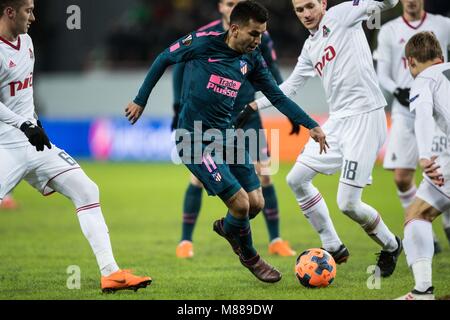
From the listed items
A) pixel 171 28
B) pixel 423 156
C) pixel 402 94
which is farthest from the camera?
pixel 171 28

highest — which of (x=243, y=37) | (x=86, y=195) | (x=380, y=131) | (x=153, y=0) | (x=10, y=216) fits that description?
(x=153, y=0)

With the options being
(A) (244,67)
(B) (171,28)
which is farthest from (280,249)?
(B) (171,28)

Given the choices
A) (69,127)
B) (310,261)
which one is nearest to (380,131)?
(310,261)

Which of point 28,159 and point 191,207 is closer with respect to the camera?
point 28,159

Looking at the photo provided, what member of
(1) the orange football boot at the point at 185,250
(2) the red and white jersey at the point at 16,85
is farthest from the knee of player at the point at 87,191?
(1) the orange football boot at the point at 185,250

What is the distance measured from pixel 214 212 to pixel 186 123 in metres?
6.10

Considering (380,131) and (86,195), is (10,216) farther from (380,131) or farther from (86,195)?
(380,131)

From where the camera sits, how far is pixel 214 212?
1285 cm

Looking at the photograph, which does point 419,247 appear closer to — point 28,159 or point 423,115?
point 423,115

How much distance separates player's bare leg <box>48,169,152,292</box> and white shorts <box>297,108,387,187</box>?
6.61ft

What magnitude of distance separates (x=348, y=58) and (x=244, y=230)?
186cm

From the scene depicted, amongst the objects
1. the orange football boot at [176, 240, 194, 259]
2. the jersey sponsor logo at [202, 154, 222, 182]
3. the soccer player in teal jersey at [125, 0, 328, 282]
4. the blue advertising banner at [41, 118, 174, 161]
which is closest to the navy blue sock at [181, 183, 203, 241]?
the orange football boot at [176, 240, 194, 259]

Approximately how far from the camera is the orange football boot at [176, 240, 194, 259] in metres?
8.71

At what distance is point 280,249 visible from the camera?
350 inches
